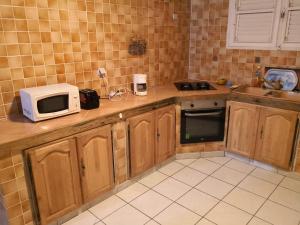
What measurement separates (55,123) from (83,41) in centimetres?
95

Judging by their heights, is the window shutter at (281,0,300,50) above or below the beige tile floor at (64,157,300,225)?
A: above

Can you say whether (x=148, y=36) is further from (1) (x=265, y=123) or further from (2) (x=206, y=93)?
(1) (x=265, y=123)

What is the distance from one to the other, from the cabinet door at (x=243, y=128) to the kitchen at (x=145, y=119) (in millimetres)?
12

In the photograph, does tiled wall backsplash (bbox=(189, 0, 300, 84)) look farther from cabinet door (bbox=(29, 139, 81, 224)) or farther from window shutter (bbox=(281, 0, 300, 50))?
cabinet door (bbox=(29, 139, 81, 224))

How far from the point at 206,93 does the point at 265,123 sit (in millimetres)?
719

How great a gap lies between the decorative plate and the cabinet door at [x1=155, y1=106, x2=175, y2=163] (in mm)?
1301

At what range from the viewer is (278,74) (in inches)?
114

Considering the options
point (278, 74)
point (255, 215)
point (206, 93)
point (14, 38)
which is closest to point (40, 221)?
point (14, 38)

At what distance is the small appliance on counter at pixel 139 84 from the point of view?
2.65 m

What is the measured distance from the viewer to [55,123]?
1.84m

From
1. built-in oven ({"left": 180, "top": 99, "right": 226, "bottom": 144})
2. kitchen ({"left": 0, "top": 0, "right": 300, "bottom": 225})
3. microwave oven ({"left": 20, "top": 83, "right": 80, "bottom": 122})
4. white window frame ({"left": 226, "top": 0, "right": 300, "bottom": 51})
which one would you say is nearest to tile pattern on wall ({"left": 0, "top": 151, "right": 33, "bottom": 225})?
kitchen ({"left": 0, "top": 0, "right": 300, "bottom": 225})

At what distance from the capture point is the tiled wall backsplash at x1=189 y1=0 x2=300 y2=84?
119 inches

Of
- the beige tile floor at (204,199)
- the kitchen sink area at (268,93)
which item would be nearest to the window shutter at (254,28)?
the kitchen sink area at (268,93)

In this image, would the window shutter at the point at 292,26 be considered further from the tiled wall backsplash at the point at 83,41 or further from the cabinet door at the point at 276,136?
the tiled wall backsplash at the point at 83,41
